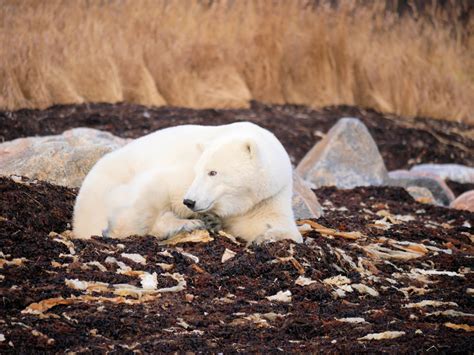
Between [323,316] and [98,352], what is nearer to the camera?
[98,352]

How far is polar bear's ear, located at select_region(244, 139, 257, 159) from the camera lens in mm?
5676

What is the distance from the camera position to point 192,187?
18.2 feet

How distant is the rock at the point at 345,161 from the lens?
33.8ft

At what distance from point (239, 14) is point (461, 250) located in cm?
834

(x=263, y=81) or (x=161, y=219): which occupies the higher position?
(x=161, y=219)

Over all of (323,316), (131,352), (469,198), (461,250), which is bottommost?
(469,198)

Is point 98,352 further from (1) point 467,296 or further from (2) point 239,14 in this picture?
(2) point 239,14

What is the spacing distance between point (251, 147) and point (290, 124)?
740cm

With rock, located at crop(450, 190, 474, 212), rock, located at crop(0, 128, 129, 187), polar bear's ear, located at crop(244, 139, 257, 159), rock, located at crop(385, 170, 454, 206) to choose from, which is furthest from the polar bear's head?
rock, located at crop(385, 170, 454, 206)

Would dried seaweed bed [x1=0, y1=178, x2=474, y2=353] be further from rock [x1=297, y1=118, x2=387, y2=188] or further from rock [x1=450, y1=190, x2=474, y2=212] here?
rock [x1=297, y1=118, x2=387, y2=188]

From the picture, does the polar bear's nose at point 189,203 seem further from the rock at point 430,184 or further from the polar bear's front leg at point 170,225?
the rock at point 430,184

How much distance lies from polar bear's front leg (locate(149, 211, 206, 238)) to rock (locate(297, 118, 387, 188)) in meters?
4.54

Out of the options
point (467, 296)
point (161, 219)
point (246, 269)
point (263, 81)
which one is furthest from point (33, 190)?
point (263, 81)

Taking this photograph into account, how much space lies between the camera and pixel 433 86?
48.5ft
